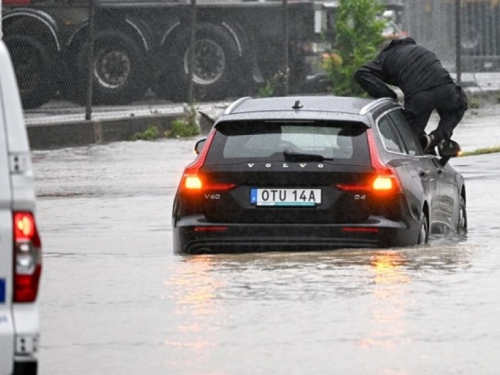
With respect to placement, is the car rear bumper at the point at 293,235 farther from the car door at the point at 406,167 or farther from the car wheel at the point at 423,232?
the car wheel at the point at 423,232

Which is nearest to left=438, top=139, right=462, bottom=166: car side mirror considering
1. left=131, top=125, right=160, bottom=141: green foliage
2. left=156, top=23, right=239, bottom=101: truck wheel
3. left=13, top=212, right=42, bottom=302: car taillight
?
left=13, top=212, right=42, bottom=302: car taillight

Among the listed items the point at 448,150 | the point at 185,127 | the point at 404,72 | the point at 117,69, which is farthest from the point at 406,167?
the point at 117,69

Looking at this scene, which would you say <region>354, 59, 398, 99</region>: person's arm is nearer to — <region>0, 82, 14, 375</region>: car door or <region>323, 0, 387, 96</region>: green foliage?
<region>0, 82, 14, 375</region>: car door

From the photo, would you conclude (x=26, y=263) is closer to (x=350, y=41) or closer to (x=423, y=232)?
(x=423, y=232)

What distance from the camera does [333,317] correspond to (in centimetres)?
965

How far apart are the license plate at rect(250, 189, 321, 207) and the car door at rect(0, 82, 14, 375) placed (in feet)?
18.4

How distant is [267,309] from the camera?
995 cm

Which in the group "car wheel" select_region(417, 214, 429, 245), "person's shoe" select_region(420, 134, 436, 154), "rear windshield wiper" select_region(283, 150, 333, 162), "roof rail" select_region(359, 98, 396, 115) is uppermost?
"roof rail" select_region(359, 98, 396, 115)

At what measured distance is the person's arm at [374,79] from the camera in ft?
53.3

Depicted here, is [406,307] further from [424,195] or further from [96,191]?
[96,191]

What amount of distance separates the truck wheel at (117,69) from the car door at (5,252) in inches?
804

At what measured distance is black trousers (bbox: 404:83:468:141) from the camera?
53.2 ft

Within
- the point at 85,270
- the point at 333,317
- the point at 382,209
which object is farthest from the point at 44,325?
the point at 382,209

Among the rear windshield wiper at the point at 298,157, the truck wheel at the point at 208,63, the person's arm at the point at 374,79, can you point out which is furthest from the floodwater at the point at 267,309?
the truck wheel at the point at 208,63
